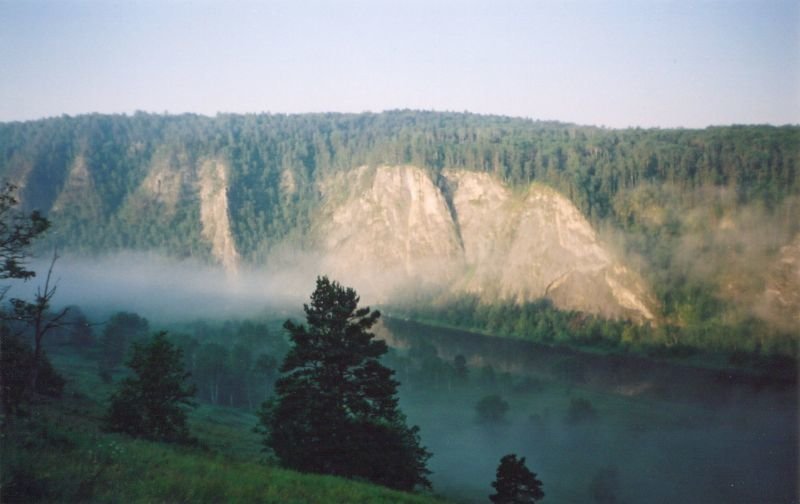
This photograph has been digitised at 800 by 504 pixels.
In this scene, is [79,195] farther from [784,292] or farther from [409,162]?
[784,292]

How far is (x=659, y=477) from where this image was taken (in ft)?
138

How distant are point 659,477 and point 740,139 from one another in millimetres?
90013

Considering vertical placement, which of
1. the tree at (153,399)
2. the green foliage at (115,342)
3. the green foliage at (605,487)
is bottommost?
the green foliage at (605,487)

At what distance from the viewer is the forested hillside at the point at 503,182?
87688mm

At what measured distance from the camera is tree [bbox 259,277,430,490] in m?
16.0

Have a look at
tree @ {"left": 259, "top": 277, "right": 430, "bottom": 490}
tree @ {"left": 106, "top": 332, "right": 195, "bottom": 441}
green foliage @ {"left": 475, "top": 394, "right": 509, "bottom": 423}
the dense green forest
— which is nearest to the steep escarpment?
the dense green forest

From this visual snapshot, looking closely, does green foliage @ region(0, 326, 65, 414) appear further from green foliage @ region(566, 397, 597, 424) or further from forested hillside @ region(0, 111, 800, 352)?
forested hillside @ region(0, 111, 800, 352)

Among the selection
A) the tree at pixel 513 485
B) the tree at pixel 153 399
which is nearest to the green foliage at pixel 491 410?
the tree at pixel 513 485

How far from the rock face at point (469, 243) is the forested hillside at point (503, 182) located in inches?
130

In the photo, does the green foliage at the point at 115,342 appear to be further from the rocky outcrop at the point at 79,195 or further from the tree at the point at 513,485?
the rocky outcrop at the point at 79,195

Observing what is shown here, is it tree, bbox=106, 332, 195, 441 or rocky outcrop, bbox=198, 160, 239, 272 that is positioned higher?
rocky outcrop, bbox=198, 160, 239, 272

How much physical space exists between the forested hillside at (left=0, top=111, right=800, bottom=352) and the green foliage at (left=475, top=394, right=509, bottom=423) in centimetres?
4365

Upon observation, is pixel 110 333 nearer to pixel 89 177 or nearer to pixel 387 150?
pixel 387 150

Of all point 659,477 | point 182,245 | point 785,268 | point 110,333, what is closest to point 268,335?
point 110,333
